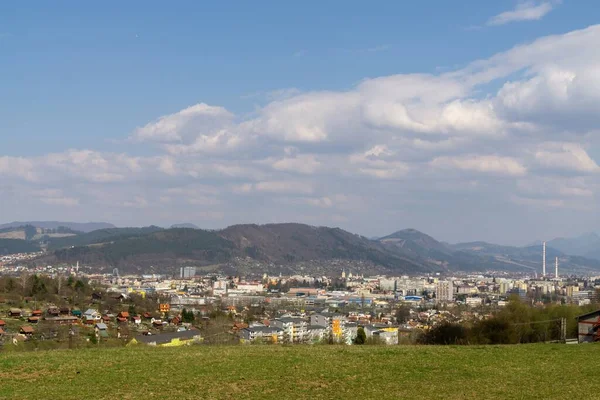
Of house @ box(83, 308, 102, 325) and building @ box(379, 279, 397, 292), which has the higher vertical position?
house @ box(83, 308, 102, 325)

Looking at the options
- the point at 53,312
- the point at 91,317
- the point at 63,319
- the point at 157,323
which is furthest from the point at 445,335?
the point at 53,312

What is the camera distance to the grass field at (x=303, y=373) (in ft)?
40.0

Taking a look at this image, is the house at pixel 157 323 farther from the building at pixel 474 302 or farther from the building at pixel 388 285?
the building at pixel 388 285

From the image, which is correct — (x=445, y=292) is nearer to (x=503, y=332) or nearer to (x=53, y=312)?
(x=53, y=312)

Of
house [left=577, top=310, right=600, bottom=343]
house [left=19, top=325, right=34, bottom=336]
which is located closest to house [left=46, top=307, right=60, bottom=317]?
house [left=19, top=325, right=34, bottom=336]

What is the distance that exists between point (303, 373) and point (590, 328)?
547 inches

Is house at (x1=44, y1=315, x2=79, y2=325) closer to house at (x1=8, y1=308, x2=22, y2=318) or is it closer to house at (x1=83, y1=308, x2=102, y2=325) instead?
house at (x1=83, y1=308, x2=102, y2=325)

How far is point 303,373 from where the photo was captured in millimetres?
13891

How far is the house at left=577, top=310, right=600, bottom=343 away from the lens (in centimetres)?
2278

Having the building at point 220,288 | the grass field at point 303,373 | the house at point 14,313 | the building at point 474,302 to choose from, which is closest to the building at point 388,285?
the building at point 220,288

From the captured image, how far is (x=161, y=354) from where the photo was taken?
16.6 meters

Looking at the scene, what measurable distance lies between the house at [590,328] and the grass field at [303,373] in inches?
211

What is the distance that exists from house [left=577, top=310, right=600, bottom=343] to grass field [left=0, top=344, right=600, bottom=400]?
5.35 m

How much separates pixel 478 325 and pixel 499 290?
456ft
